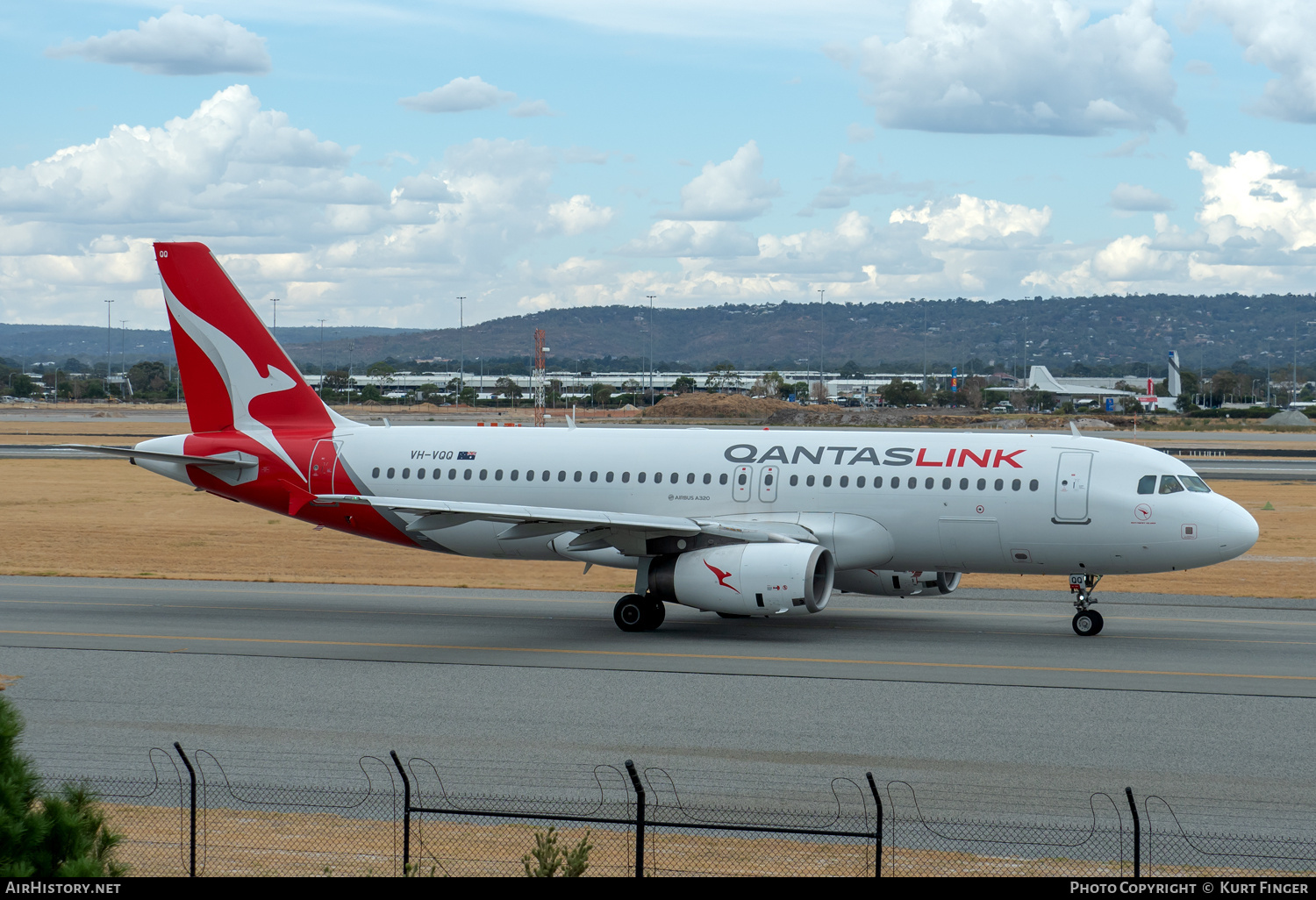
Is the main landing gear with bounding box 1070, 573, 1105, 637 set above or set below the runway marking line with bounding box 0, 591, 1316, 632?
above

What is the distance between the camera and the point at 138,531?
163 ft

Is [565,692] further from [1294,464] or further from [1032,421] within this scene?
[1032,421]

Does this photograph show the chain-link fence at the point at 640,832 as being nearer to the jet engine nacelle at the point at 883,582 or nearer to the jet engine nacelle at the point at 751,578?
the jet engine nacelle at the point at 751,578

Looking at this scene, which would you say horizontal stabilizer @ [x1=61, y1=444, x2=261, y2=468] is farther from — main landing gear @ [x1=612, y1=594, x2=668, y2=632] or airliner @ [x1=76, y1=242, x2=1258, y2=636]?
main landing gear @ [x1=612, y1=594, x2=668, y2=632]

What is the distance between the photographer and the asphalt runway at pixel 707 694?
17.9 metres

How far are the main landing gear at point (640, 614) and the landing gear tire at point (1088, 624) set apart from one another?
345 inches

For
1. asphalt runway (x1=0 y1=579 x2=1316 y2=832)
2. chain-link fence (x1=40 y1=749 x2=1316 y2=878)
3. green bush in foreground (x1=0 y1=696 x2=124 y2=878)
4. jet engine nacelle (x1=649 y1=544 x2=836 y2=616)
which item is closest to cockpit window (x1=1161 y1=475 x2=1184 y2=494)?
asphalt runway (x1=0 y1=579 x2=1316 y2=832)

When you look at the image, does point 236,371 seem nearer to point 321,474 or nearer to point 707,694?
point 321,474

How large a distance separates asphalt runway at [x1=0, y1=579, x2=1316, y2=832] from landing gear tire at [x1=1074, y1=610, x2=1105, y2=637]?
28cm

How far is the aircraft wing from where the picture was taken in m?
27.6

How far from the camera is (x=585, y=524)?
27984mm

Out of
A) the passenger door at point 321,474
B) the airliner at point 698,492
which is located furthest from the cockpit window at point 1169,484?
the passenger door at point 321,474

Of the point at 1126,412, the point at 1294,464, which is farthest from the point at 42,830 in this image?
the point at 1126,412

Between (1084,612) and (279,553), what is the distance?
26900mm
